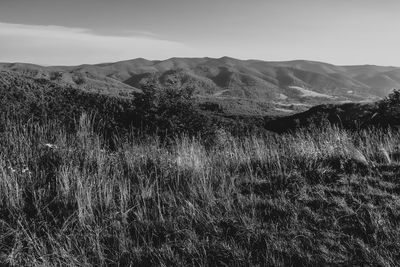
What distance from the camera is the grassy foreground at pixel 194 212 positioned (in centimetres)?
282

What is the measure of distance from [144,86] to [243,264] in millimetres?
21398

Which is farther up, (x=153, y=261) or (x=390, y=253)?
(x=390, y=253)

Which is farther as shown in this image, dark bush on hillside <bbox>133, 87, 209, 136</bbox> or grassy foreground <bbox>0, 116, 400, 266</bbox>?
dark bush on hillside <bbox>133, 87, 209, 136</bbox>

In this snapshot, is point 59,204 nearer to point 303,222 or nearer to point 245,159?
point 303,222

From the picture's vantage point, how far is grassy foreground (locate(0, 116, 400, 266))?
2.82 m

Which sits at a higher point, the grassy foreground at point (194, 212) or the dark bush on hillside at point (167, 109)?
the grassy foreground at point (194, 212)

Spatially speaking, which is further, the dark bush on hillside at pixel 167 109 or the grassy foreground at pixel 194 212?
the dark bush on hillside at pixel 167 109

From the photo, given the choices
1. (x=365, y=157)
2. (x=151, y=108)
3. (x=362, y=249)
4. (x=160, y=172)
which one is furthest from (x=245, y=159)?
(x=151, y=108)

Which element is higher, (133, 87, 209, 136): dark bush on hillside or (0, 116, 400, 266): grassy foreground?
(0, 116, 400, 266): grassy foreground

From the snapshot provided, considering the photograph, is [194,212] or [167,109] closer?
[194,212]

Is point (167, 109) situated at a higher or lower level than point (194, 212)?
lower

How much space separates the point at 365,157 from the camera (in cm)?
556

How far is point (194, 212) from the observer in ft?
11.4

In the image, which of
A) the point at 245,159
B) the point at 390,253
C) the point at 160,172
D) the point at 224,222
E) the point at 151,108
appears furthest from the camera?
the point at 151,108
